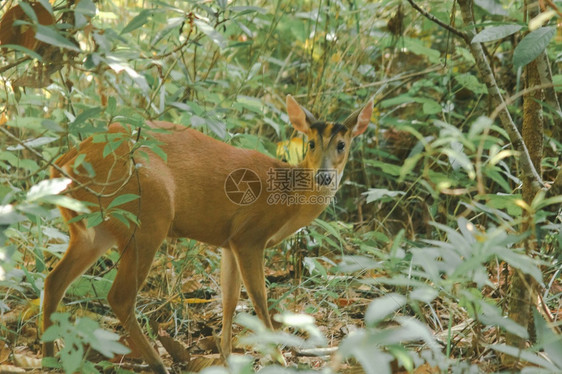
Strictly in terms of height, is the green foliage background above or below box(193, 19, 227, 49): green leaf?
below

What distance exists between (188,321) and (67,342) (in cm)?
193

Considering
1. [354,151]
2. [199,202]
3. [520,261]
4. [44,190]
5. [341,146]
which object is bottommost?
[354,151]

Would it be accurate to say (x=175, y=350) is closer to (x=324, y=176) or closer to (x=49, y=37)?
(x=324, y=176)

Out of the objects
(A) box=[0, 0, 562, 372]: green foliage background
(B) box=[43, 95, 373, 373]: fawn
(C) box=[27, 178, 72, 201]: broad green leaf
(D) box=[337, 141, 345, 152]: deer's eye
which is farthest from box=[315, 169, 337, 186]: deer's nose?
(C) box=[27, 178, 72, 201]: broad green leaf

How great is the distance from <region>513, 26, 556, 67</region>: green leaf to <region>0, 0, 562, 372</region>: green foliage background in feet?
0.04

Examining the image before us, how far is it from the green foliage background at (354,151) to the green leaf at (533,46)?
11mm

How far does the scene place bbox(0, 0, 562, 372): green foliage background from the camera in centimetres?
196

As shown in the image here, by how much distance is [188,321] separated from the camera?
3.92 m

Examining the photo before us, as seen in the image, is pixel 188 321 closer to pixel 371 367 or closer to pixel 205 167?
pixel 205 167

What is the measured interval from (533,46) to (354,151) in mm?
3680

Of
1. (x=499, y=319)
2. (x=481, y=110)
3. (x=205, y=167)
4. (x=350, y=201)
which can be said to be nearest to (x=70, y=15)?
(x=205, y=167)

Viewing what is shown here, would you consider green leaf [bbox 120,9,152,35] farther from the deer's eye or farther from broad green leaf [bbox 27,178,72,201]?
the deer's eye

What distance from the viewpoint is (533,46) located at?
96.3 inches

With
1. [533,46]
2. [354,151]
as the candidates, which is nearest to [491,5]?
[354,151]
